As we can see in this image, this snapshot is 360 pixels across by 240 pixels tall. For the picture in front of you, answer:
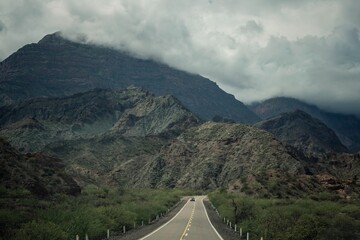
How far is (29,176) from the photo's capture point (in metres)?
55.2

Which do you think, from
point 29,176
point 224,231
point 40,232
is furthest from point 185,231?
point 29,176

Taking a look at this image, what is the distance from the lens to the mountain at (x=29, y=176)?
169 ft

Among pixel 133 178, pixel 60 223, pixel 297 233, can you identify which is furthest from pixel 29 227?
pixel 133 178

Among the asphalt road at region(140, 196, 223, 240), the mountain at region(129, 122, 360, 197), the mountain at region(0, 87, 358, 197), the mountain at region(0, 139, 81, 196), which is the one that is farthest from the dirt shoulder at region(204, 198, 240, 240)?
the mountain at region(129, 122, 360, 197)

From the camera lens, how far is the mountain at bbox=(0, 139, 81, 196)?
169 ft

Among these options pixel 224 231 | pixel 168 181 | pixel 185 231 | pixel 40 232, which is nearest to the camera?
pixel 40 232

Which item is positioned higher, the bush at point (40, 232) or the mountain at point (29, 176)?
the mountain at point (29, 176)

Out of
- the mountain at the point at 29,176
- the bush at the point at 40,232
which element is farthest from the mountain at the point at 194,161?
the bush at the point at 40,232

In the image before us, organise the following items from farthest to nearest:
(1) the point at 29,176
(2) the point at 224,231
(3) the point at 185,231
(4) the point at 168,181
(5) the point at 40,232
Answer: (4) the point at 168,181, (1) the point at 29,176, (2) the point at 224,231, (3) the point at 185,231, (5) the point at 40,232

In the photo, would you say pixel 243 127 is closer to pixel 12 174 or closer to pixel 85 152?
pixel 85 152

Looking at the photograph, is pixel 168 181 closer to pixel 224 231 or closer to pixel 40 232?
pixel 224 231

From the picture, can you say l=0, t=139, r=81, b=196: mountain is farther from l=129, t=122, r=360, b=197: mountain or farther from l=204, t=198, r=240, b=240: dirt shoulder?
l=129, t=122, r=360, b=197: mountain

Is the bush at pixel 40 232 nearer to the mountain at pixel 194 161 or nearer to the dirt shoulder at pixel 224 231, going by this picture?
the dirt shoulder at pixel 224 231

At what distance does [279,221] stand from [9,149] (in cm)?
4798
